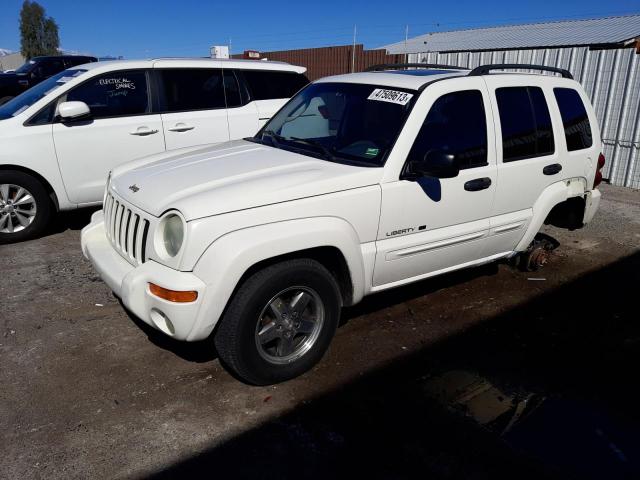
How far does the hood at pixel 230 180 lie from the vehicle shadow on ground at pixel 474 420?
124 centimetres

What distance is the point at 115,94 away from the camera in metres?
5.96

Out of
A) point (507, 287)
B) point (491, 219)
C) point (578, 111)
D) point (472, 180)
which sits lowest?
point (507, 287)

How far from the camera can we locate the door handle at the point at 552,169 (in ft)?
14.0

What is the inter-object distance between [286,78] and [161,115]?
1842 millimetres

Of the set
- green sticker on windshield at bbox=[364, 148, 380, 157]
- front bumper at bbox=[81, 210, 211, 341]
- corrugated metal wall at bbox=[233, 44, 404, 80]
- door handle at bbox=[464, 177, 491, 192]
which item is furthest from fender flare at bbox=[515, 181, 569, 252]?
corrugated metal wall at bbox=[233, 44, 404, 80]

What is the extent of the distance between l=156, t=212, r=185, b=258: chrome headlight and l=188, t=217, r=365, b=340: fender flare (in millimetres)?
190

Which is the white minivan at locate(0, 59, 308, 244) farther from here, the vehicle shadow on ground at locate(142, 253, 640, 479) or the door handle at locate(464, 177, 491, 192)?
the vehicle shadow on ground at locate(142, 253, 640, 479)

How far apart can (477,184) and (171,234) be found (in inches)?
84.7

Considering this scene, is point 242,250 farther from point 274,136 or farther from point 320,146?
point 274,136

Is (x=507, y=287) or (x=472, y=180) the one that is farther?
(x=507, y=287)

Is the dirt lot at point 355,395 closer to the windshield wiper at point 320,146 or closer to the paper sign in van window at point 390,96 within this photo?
the windshield wiper at point 320,146

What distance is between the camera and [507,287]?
4.93 metres

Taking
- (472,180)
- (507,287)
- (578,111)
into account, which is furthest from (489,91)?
(507,287)

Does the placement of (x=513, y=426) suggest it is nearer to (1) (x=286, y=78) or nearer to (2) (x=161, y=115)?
(2) (x=161, y=115)
